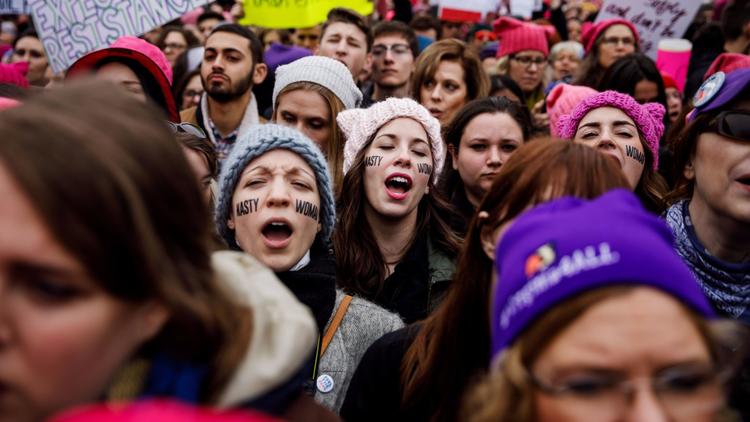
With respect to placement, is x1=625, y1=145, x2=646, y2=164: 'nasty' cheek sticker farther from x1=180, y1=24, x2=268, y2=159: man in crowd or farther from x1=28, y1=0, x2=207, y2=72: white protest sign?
x1=28, y1=0, x2=207, y2=72: white protest sign

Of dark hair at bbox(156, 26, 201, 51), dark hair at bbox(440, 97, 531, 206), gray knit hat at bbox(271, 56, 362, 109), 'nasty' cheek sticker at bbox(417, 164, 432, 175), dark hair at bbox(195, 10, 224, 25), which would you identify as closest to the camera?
'nasty' cheek sticker at bbox(417, 164, 432, 175)

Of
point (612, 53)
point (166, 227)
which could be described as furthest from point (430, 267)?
point (612, 53)

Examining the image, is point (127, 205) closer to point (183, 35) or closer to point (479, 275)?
point (479, 275)

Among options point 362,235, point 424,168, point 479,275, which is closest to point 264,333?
point 479,275

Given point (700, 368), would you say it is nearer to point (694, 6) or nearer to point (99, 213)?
point (99, 213)

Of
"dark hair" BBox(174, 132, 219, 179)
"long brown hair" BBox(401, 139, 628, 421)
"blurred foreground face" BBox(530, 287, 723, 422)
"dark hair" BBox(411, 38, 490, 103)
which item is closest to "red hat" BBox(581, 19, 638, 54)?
"dark hair" BBox(411, 38, 490, 103)

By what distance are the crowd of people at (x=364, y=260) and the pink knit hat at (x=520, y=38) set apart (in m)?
3.47

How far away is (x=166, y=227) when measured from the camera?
4.93 feet

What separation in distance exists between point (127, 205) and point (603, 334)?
0.84 m

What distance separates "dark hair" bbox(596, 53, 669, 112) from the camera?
6.43 m

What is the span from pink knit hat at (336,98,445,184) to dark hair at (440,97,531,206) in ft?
1.37

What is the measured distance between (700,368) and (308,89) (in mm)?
3993

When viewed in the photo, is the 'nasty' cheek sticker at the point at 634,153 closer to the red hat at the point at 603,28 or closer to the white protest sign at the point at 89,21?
the white protest sign at the point at 89,21

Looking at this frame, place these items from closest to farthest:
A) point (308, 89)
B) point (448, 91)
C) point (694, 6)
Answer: point (308, 89) → point (448, 91) → point (694, 6)
